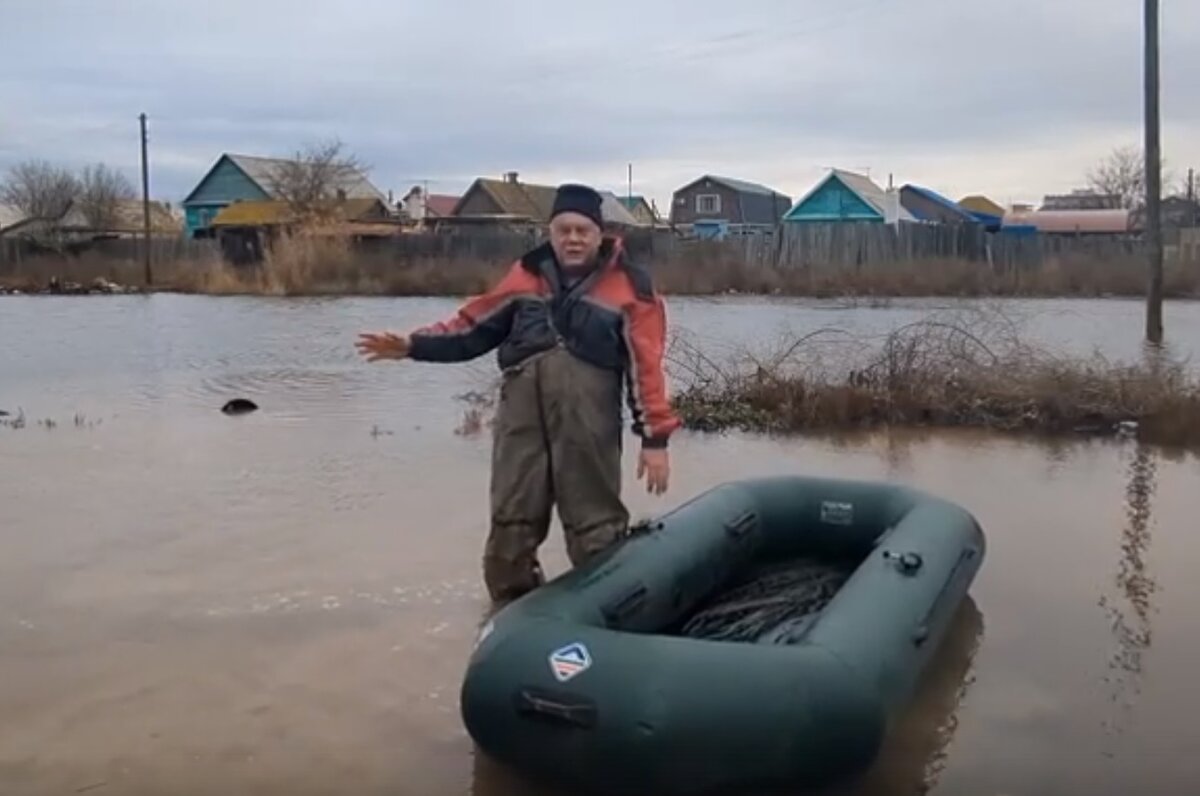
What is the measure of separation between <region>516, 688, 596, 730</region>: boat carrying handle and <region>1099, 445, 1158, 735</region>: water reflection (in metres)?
1.75

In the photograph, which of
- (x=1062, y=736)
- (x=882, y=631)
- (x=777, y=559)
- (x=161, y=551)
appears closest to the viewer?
(x=882, y=631)

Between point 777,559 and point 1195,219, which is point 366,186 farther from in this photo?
point 777,559

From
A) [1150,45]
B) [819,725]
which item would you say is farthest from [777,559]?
[1150,45]

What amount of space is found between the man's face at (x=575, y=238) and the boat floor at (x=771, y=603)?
1317 mm

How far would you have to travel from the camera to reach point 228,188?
5750 centimetres

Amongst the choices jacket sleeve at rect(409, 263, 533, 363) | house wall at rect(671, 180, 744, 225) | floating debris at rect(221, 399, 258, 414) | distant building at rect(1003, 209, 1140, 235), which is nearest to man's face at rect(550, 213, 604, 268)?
jacket sleeve at rect(409, 263, 533, 363)

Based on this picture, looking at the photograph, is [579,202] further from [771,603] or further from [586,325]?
[771,603]

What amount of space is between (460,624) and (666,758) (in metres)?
1.83

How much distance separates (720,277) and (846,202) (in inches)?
819

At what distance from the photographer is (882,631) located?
3.62 meters

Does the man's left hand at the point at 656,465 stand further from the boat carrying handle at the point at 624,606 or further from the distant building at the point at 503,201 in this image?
the distant building at the point at 503,201

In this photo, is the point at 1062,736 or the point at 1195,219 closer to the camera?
the point at 1062,736

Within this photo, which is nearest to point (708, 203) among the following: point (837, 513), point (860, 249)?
point (860, 249)

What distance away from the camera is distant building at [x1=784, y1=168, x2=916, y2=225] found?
1841 inches
